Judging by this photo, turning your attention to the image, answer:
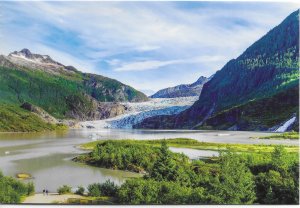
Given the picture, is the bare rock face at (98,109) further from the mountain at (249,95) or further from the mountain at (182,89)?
the mountain at (249,95)

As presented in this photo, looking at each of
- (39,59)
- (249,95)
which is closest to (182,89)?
(39,59)

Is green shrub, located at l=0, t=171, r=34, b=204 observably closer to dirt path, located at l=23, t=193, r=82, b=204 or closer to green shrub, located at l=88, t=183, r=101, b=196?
dirt path, located at l=23, t=193, r=82, b=204

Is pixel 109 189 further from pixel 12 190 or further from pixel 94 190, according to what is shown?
pixel 12 190

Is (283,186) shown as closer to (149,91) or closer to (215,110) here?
(149,91)

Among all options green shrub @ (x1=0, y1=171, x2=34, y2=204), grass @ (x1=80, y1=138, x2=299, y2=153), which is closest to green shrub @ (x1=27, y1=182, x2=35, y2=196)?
green shrub @ (x1=0, y1=171, x2=34, y2=204)

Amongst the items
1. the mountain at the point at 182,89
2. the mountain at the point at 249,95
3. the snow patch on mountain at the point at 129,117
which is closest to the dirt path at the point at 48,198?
the mountain at the point at 182,89

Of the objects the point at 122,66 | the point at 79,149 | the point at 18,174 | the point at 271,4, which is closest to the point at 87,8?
the point at 122,66

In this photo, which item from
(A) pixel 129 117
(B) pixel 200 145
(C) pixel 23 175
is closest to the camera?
(C) pixel 23 175

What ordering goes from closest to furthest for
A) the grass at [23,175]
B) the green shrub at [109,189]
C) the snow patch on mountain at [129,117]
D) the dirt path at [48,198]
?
the dirt path at [48,198] < the green shrub at [109,189] < the grass at [23,175] < the snow patch on mountain at [129,117]
